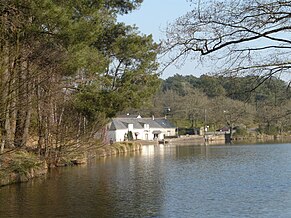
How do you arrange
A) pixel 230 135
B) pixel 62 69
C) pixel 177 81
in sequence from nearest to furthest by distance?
pixel 62 69, pixel 230 135, pixel 177 81

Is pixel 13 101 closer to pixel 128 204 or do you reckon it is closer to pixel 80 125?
pixel 128 204

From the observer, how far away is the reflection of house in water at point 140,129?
2372 inches

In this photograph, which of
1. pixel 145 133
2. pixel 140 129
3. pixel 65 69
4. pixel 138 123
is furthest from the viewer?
pixel 145 133

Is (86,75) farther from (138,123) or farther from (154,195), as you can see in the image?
(138,123)

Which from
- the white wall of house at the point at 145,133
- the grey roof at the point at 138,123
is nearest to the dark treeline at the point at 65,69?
the grey roof at the point at 138,123

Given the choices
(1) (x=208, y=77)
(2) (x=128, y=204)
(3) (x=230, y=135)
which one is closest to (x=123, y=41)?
(2) (x=128, y=204)

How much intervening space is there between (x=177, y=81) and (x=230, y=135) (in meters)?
35.6

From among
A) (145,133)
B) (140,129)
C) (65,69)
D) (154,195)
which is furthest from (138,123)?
(154,195)

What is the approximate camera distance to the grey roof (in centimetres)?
5991

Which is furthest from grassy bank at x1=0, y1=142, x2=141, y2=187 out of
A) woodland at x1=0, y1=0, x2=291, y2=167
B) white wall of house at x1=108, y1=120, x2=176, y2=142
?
white wall of house at x1=108, y1=120, x2=176, y2=142

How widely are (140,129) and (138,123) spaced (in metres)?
0.91

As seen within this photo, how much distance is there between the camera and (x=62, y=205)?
11961 mm

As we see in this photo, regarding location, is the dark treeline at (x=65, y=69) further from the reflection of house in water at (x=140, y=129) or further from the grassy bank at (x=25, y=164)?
the reflection of house in water at (x=140, y=129)

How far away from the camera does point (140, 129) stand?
66.2 metres
